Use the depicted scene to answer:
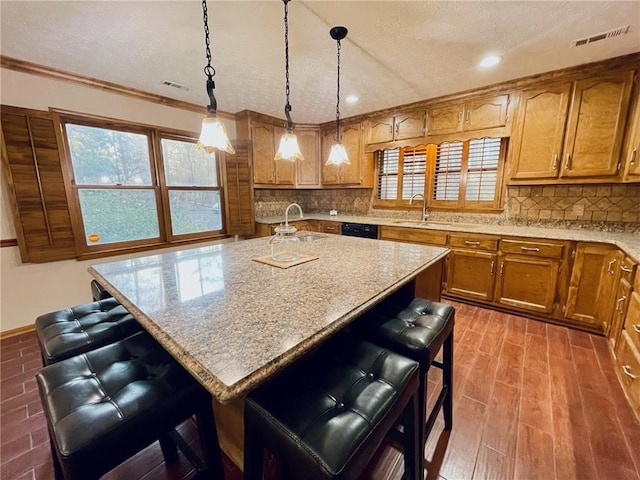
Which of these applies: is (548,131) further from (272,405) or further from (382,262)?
(272,405)

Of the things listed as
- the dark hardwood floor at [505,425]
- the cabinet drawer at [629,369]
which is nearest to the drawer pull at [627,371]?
the cabinet drawer at [629,369]

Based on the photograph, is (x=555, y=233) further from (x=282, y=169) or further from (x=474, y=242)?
(x=282, y=169)

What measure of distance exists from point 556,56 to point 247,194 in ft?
11.9

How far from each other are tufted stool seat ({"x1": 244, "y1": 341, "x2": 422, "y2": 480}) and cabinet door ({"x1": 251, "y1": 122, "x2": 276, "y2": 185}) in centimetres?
344

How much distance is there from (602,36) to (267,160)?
362 cm

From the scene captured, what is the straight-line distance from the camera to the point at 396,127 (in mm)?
3684

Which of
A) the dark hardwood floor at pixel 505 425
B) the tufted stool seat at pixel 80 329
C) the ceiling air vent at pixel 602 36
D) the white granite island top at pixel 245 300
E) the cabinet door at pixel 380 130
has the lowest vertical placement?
the dark hardwood floor at pixel 505 425

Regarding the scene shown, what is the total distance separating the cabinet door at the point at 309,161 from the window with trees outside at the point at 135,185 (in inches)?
52.3

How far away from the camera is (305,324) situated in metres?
0.88

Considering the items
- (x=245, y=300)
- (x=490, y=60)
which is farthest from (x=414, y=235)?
(x=245, y=300)

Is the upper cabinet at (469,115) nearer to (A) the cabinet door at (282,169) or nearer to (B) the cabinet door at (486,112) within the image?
(B) the cabinet door at (486,112)

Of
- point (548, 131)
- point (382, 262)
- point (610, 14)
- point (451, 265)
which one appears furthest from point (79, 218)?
point (548, 131)

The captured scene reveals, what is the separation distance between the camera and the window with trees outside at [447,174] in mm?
3270

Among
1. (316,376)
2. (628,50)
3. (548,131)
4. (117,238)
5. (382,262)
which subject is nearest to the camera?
(316,376)
